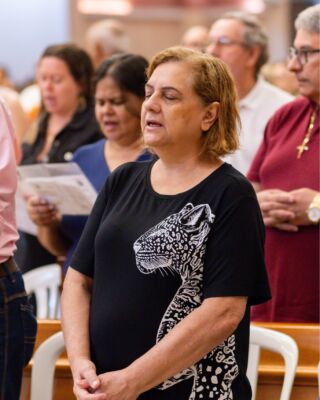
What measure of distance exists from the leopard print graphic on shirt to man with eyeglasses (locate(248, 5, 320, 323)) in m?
1.05

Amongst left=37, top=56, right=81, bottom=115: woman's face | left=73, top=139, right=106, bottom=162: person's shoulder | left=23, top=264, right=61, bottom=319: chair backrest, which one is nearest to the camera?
left=73, top=139, right=106, bottom=162: person's shoulder

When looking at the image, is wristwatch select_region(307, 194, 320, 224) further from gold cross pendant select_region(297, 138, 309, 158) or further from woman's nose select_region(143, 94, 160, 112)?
woman's nose select_region(143, 94, 160, 112)

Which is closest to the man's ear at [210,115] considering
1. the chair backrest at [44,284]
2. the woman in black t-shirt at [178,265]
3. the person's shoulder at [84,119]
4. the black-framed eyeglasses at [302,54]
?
the woman in black t-shirt at [178,265]

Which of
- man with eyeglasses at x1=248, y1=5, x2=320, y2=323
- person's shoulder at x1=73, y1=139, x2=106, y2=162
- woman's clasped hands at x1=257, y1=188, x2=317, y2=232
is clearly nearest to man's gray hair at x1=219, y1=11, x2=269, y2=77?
man with eyeglasses at x1=248, y1=5, x2=320, y2=323

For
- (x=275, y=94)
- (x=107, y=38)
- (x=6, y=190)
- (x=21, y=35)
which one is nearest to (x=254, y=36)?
(x=275, y=94)

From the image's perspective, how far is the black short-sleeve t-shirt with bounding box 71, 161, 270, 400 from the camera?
94.0 inches

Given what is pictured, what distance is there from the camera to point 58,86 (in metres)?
4.70

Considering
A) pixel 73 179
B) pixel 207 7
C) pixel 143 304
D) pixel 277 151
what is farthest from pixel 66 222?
pixel 207 7

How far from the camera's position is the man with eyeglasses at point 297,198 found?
341 cm

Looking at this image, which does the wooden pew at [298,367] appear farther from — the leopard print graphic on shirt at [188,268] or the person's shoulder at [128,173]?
the person's shoulder at [128,173]

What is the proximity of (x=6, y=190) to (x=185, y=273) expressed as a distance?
23.1 inches

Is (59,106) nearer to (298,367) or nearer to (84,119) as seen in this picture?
(84,119)

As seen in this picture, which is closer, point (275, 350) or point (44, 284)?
point (275, 350)

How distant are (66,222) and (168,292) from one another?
157 centimetres
